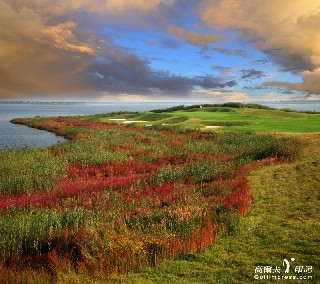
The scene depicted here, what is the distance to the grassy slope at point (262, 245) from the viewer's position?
8883 mm

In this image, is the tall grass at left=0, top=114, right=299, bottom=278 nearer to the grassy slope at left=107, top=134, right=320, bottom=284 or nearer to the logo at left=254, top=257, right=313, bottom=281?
the grassy slope at left=107, top=134, right=320, bottom=284

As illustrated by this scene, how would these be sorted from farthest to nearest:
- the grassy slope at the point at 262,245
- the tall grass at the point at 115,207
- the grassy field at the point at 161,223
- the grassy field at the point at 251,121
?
the grassy field at the point at 251,121
the tall grass at the point at 115,207
the grassy field at the point at 161,223
the grassy slope at the point at 262,245

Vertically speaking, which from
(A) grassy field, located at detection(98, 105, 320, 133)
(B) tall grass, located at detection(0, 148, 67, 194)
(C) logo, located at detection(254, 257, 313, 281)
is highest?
(A) grassy field, located at detection(98, 105, 320, 133)

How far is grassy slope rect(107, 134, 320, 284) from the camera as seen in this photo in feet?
29.1

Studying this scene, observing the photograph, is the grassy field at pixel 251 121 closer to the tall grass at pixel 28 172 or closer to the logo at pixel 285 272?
the tall grass at pixel 28 172

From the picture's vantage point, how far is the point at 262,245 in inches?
414

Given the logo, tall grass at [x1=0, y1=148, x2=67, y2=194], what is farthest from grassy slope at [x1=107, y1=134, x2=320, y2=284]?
tall grass at [x1=0, y1=148, x2=67, y2=194]

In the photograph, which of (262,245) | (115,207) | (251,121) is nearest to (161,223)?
(115,207)

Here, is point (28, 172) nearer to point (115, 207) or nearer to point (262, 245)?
point (115, 207)

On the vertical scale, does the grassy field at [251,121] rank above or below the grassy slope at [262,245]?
above

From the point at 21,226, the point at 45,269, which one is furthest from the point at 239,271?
the point at 21,226

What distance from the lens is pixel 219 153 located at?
1168 inches

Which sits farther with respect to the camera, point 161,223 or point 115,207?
point 115,207

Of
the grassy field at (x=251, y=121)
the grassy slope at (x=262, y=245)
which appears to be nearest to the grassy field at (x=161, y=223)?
the grassy slope at (x=262, y=245)
